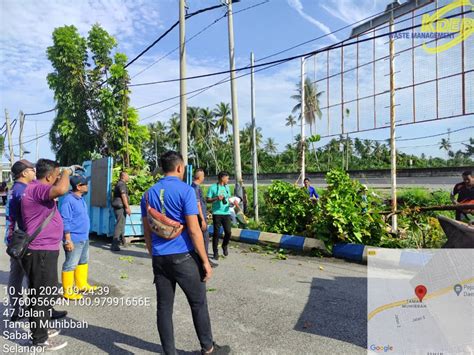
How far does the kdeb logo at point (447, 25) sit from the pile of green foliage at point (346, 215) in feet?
11.4

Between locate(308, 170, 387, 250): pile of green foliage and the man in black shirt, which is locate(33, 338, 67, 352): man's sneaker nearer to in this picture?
locate(308, 170, 387, 250): pile of green foliage

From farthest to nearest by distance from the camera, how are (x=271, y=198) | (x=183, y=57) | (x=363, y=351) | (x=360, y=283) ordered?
(x=183, y=57) → (x=271, y=198) → (x=360, y=283) → (x=363, y=351)

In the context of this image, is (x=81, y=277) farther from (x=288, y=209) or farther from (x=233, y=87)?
(x=233, y=87)

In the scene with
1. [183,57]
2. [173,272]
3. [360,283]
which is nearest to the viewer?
[173,272]

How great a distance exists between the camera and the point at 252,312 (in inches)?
183

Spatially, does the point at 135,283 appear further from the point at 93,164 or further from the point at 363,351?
the point at 93,164

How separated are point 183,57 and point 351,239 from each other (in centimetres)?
857

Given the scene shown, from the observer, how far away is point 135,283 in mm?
6020

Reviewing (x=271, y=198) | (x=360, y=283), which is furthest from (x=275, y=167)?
(x=360, y=283)

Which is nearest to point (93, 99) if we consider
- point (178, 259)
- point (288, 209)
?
point (288, 209)

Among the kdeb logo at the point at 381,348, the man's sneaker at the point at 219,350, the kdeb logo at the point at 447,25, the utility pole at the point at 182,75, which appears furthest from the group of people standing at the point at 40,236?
the utility pole at the point at 182,75

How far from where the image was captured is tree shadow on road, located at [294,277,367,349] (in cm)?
397

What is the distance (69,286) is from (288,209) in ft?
17.7

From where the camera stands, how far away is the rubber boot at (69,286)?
513cm
